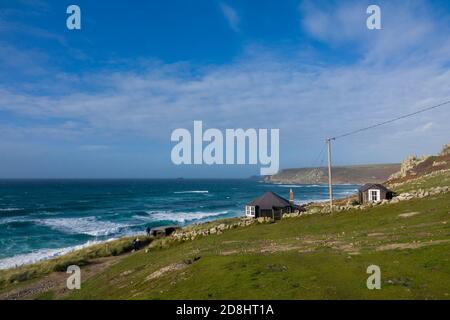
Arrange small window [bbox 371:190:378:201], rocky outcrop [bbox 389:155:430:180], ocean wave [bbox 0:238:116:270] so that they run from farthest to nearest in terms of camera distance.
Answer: rocky outcrop [bbox 389:155:430:180] → small window [bbox 371:190:378:201] → ocean wave [bbox 0:238:116:270]

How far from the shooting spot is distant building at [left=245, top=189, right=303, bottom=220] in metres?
56.6

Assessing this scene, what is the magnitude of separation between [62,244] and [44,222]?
99.4 feet

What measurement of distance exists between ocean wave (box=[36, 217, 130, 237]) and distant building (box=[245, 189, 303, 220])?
33.1 metres

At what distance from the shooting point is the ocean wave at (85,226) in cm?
7441

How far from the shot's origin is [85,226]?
82.2 metres

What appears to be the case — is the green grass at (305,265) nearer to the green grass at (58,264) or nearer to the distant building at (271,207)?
the green grass at (58,264)

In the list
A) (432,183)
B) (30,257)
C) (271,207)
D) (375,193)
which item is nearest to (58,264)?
(30,257)

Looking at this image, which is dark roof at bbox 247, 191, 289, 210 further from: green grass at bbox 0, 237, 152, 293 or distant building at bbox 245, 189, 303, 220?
green grass at bbox 0, 237, 152, 293

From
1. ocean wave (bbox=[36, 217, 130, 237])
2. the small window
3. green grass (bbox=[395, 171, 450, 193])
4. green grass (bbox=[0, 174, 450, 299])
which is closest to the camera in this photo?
green grass (bbox=[0, 174, 450, 299])

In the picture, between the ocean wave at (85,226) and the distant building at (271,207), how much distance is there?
108 feet

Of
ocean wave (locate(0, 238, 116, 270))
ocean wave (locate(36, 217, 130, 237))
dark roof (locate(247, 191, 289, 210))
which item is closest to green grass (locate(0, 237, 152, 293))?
ocean wave (locate(0, 238, 116, 270))

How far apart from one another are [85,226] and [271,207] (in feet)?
158
